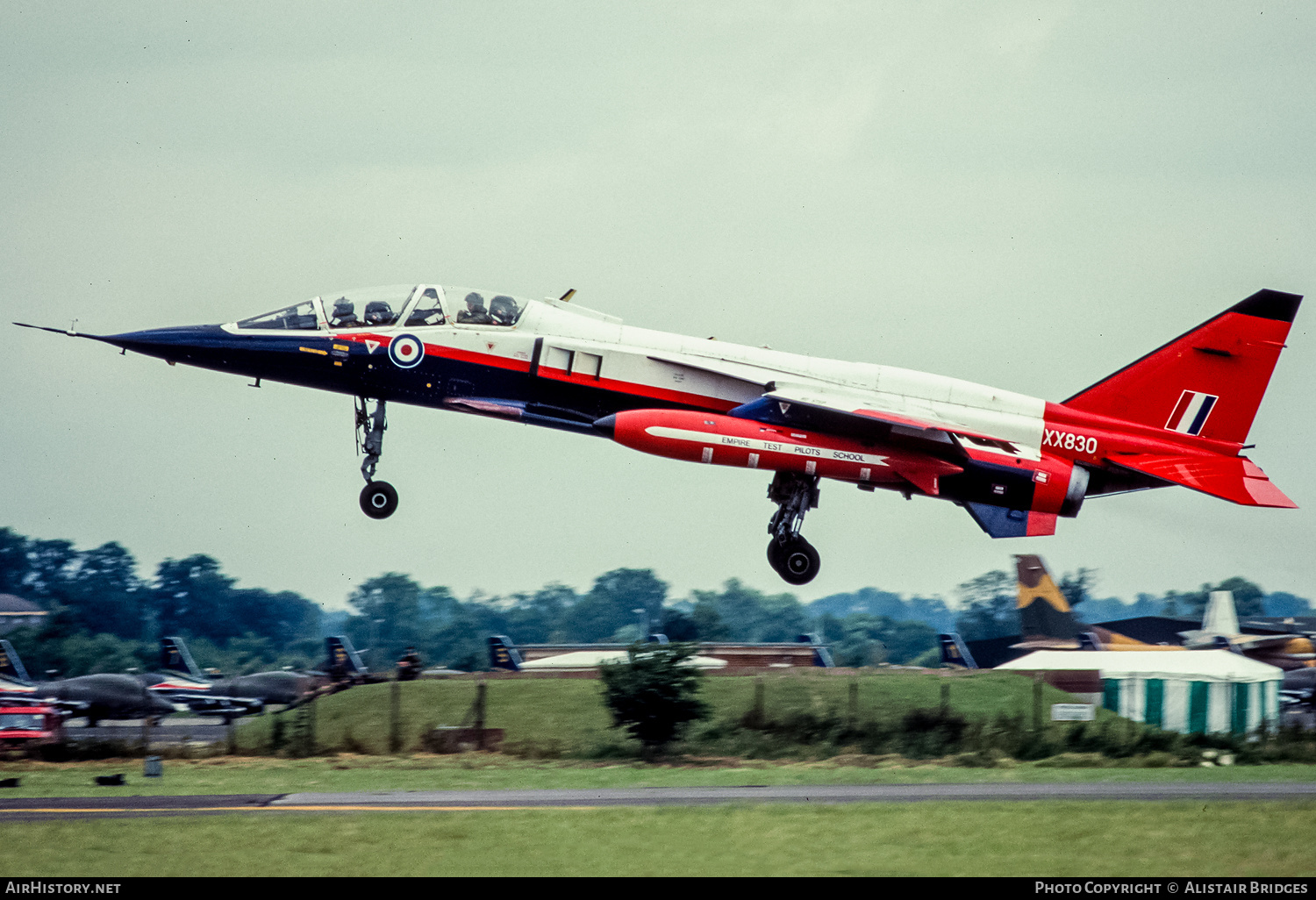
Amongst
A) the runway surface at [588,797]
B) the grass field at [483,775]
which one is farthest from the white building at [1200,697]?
the runway surface at [588,797]

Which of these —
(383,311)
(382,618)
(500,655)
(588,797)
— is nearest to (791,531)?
(588,797)

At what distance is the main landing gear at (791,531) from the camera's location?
81.3ft

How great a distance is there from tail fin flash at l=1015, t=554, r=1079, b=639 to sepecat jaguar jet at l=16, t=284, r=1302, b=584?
26.8 m

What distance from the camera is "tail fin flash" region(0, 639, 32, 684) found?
47.0 meters

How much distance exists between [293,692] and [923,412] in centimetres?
2928

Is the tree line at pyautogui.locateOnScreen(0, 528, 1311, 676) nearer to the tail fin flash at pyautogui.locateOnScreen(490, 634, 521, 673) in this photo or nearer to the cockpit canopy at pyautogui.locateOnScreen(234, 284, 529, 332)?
the tail fin flash at pyautogui.locateOnScreen(490, 634, 521, 673)

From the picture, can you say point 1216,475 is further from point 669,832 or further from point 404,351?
point 404,351

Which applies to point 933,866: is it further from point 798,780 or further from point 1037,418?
point 1037,418

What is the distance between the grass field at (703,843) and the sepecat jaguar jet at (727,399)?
669 centimetres

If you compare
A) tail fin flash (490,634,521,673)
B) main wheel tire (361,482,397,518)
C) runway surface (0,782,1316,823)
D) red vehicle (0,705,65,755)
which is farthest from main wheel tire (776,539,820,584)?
tail fin flash (490,634,521,673)

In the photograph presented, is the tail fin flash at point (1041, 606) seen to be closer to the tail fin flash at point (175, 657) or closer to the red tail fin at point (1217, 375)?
the red tail fin at point (1217, 375)

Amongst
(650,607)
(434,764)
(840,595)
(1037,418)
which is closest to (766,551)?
(1037,418)

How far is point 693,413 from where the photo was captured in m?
22.3
